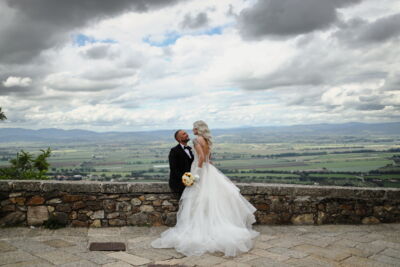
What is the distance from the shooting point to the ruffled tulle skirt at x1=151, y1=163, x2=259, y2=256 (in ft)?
15.3

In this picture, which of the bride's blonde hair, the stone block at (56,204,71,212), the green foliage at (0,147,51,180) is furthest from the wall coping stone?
the green foliage at (0,147,51,180)

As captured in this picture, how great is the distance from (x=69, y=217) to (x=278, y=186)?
399cm

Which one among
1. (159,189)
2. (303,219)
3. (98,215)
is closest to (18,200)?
(98,215)

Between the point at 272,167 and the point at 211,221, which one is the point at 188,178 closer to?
the point at 211,221

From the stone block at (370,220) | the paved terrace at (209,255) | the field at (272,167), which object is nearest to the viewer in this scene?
the paved terrace at (209,255)

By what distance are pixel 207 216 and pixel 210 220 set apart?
0.13 m

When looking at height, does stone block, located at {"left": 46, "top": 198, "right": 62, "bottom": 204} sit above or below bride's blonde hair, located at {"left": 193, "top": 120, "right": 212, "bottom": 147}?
below

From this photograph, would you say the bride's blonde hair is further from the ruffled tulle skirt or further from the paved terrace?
the paved terrace

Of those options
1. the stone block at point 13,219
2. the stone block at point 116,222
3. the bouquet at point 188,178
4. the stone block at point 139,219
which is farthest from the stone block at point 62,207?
the bouquet at point 188,178

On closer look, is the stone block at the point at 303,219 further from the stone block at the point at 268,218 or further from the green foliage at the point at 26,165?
the green foliage at the point at 26,165

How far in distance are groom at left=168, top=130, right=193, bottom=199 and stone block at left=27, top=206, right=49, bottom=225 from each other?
2.32 meters

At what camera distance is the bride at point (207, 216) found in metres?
4.68

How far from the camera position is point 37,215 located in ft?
18.9

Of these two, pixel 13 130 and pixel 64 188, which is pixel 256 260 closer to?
pixel 64 188
